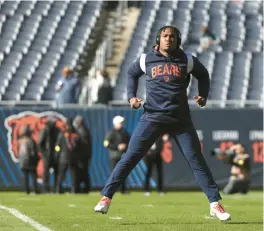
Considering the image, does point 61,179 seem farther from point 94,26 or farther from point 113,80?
point 94,26

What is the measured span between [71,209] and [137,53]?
47.2 feet

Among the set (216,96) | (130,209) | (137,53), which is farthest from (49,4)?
(130,209)

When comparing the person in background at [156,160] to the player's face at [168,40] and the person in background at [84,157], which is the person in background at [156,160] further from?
the player's face at [168,40]

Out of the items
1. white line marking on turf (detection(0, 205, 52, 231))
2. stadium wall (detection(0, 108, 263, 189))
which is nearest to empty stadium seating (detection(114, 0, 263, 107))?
stadium wall (detection(0, 108, 263, 189))

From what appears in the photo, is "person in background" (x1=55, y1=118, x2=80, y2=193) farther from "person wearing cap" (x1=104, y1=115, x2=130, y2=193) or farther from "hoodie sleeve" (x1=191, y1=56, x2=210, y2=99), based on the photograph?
"hoodie sleeve" (x1=191, y1=56, x2=210, y2=99)

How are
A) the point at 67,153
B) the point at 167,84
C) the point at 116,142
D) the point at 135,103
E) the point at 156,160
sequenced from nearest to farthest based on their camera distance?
the point at 135,103 → the point at 167,84 → the point at 116,142 → the point at 67,153 → the point at 156,160

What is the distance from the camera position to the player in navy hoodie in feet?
30.6

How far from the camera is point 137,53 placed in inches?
1039

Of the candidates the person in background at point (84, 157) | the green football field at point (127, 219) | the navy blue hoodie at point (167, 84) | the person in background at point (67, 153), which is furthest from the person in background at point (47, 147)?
the navy blue hoodie at point (167, 84)

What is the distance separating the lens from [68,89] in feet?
70.4

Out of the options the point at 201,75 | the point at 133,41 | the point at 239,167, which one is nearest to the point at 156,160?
the point at 239,167

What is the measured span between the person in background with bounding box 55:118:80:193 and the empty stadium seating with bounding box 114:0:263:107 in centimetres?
423

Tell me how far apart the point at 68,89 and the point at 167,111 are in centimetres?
1230

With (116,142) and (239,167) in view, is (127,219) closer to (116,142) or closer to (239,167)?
(116,142)
